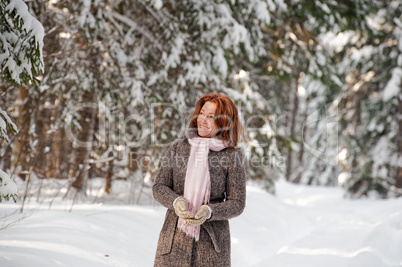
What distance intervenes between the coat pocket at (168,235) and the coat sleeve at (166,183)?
0.14 metres

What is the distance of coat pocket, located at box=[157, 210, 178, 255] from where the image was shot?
2.50m

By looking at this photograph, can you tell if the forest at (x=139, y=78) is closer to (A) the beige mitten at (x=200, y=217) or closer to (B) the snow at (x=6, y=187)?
(B) the snow at (x=6, y=187)

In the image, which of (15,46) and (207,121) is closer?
(207,121)

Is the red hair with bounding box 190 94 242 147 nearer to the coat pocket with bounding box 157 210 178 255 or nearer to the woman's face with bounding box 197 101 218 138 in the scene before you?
the woman's face with bounding box 197 101 218 138

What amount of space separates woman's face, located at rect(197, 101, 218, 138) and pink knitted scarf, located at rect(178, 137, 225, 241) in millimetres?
59

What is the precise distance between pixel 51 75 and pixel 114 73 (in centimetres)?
115

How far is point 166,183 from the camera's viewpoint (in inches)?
103

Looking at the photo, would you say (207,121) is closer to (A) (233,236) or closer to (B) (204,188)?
(B) (204,188)

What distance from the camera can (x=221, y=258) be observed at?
2.47 metres

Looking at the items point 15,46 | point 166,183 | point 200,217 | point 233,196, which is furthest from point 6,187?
point 233,196

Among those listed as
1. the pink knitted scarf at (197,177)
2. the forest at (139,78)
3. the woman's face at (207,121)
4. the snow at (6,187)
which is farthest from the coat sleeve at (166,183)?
the forest at (139,78)

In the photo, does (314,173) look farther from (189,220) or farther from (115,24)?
(189,220)

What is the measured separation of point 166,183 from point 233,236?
384 centimetres

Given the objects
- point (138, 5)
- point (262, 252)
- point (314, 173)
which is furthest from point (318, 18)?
point (314, 173)
